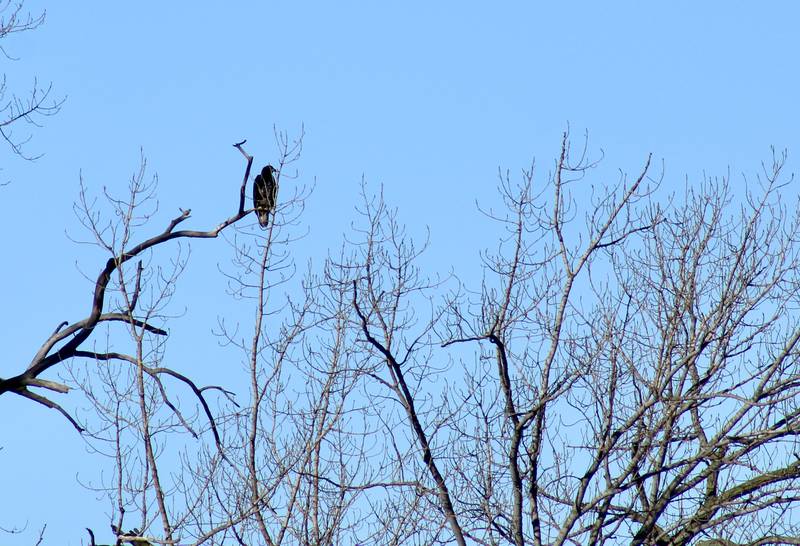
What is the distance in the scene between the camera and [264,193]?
9695 mm

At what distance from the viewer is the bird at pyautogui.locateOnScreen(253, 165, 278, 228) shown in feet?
31.3

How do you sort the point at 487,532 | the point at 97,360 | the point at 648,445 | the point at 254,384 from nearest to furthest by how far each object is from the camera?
the point at 648,445 → the point at 487,532 → the point at 254,384 → the point at 97,360

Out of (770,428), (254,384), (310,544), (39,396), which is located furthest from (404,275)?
(39,396)

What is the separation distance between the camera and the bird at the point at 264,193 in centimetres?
953

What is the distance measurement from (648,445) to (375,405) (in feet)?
7.31

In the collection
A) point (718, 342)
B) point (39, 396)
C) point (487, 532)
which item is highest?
point (39, 396)

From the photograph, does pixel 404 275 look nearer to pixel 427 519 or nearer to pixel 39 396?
pixel 427 519

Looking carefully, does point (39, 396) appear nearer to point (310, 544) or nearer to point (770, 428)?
point (310, 544)

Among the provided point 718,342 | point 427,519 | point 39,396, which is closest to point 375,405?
point 427,519

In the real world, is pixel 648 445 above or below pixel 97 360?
below

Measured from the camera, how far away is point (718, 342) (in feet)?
26.4

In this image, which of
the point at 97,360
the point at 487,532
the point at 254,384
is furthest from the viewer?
the point at 97,360

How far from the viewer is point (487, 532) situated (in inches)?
329

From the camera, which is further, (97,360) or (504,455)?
(97,360)
